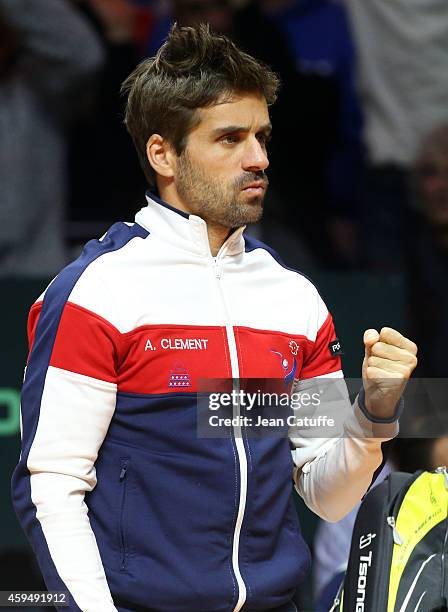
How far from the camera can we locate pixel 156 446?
259 cm

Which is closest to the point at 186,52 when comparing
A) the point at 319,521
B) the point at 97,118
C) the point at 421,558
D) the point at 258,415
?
the point at 258,415

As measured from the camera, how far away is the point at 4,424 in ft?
15.5

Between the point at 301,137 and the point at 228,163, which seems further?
the point at 301,137

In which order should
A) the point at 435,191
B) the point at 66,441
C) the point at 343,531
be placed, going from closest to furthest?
1. the point at 66,441
2. the point at 343,531
3. the point at 435,191

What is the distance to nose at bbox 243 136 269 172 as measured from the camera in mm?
2729

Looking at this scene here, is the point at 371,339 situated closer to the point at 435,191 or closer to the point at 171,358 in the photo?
the point at 171,358

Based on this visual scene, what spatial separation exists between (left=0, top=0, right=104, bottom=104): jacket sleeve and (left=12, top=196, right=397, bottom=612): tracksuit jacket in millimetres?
2643

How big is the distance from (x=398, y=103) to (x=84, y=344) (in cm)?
346

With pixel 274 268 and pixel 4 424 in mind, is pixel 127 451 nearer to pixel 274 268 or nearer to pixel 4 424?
pixel 274 268

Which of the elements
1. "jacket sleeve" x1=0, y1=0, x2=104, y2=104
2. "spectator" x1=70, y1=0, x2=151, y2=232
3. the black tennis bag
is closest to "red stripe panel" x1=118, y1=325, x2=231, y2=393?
the black tennis bag

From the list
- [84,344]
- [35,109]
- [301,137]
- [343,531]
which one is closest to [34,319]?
[84,344]

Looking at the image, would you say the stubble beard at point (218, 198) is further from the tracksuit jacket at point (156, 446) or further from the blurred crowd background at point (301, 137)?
the blurred crowd background at point (301, 137)

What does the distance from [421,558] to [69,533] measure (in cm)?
90

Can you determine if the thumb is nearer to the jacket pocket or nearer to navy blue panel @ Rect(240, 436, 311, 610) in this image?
navy blue panel @ Rect(240, 436, 311, 610)
